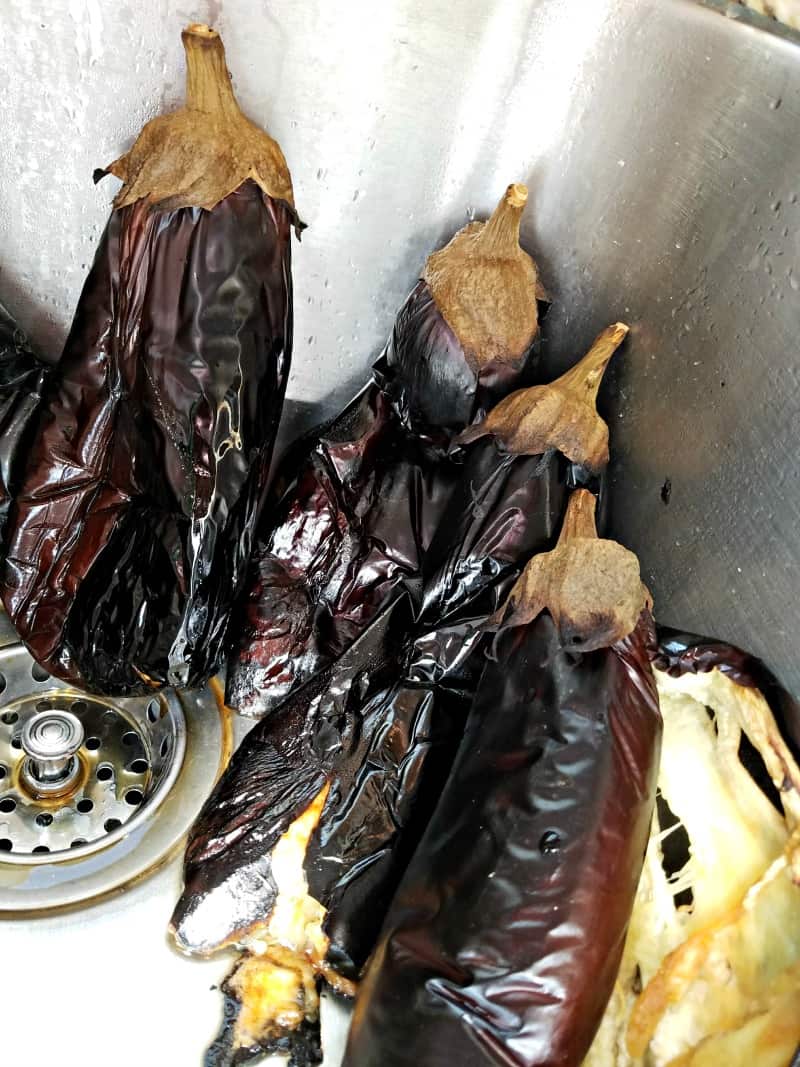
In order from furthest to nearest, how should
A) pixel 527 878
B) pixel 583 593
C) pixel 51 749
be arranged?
pixel 51 749, pixel 583 593, pixel 527 878

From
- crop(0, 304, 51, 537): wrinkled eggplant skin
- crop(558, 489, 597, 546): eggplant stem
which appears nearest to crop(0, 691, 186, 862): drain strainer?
crop(0, 304, 51, 537): wrinkled eggplant skin

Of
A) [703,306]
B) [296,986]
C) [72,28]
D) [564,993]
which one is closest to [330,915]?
[296,986]

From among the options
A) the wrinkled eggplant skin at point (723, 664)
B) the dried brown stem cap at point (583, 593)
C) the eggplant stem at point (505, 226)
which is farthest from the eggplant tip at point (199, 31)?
the wrinkled eggplant skin at point (723, 664)

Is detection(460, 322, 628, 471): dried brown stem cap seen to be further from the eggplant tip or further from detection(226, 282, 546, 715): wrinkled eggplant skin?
the eggplant tip

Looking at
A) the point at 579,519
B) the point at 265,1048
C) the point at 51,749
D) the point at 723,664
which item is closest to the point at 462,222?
the point at 579,519

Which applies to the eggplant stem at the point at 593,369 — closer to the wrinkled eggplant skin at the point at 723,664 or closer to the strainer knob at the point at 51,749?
the wrinkled eggplant skin at the point at 723,664

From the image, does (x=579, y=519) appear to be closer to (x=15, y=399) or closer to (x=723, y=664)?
(x=723, y=664)

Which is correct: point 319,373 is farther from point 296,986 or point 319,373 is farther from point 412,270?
point 296,986
